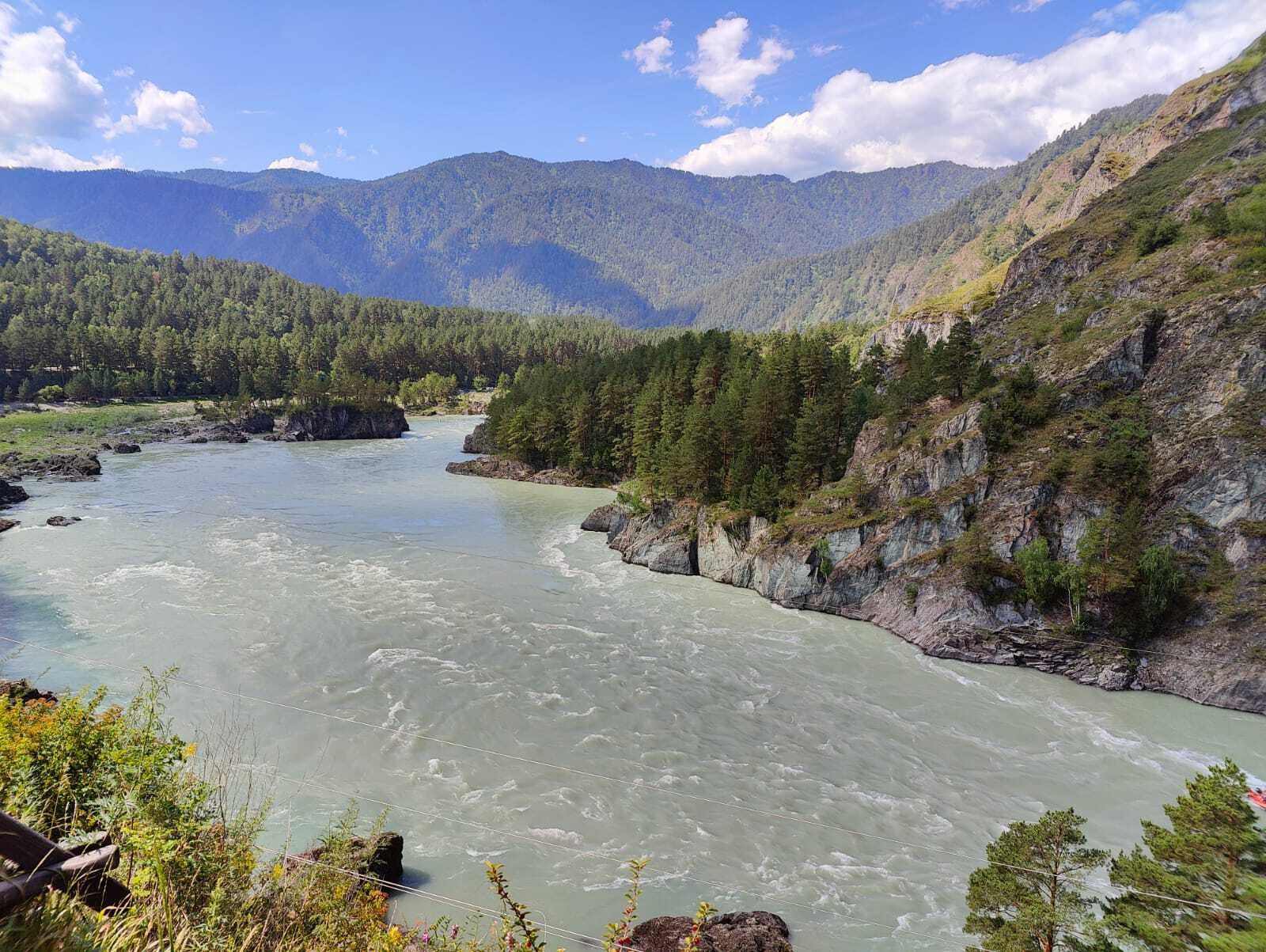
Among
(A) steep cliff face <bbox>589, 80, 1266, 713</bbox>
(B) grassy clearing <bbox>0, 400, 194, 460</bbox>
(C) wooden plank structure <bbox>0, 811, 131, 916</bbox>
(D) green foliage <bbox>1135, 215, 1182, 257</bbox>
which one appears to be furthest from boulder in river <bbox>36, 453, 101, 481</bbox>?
(D) green foliage <bbox>1135, 215, 1182, 257</bbox>

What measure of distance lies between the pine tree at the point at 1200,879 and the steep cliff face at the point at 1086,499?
20.4 m

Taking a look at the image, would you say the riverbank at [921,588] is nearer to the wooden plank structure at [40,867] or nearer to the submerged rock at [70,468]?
the wooden plank structure at [40,867]

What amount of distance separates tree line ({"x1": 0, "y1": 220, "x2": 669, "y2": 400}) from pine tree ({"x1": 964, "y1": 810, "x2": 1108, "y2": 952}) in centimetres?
11317

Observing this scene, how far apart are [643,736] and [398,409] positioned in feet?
329

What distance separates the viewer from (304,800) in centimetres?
1809

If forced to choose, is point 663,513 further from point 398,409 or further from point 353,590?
point 398,409

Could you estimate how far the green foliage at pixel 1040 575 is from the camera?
29.5 metres

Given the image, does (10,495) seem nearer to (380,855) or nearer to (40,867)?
(380,855)

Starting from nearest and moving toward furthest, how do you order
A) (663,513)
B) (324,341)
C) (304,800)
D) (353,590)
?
(304,800) < (353,590) < (663,513) < (324,341)

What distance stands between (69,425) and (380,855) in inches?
4303

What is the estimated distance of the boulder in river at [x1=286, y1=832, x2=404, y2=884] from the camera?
12763mm

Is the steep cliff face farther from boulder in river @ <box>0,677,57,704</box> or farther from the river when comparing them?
boulder in river @ <box>0,677,57,704</box>

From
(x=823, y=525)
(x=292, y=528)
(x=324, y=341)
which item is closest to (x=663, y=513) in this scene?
(x=823, y=525)

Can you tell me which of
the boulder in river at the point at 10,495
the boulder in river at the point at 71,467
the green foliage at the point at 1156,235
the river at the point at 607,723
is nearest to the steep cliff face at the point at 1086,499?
the green foliage at the point at 1156,235
